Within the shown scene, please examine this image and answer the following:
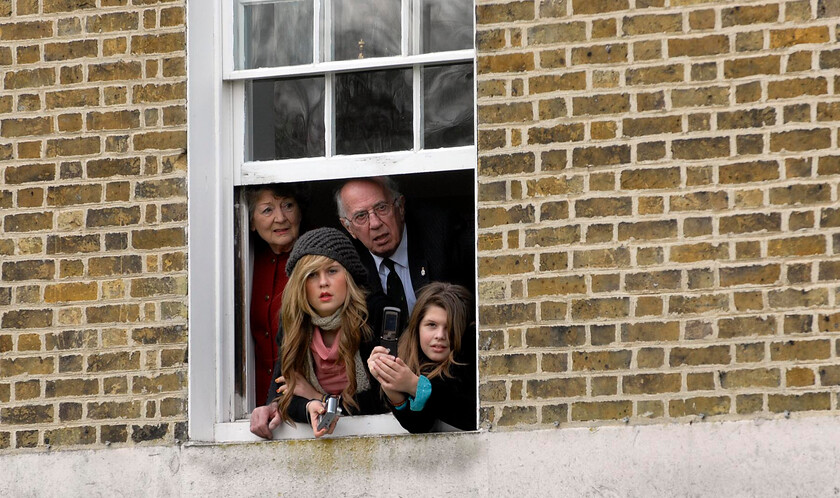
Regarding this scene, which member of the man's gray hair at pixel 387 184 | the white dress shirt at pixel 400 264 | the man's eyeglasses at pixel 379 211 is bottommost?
the white dress shirt at pixel 400 264

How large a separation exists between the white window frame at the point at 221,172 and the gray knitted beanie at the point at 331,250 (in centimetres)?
26

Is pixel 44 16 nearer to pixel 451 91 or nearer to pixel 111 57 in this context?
pixel 111 57

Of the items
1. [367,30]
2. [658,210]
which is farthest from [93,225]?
[658,210]

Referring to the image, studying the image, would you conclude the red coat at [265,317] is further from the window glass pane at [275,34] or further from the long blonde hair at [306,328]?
the window glass pane at [275,34]

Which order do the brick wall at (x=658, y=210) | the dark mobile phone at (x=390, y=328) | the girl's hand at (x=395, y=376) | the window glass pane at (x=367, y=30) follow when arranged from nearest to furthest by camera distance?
the brick wall at (x=658, y=210), the girl's hand at (x=395, y=376), the dark mobile phone at (x=390, y=328), the window glass pane at (x=367, y=30)

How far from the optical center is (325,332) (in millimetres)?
7406

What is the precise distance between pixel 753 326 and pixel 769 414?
1.14ft

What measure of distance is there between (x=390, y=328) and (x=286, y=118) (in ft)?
3.52

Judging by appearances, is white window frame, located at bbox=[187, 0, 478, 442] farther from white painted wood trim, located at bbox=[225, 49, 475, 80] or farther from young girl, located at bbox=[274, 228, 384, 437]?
young girl, located at bbox=[274, 228, 384, 437]

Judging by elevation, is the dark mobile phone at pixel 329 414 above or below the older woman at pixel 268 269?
below

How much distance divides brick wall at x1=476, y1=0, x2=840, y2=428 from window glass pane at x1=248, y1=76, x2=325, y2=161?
0.85 m

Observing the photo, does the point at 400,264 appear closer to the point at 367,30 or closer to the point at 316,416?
the point at 316,416

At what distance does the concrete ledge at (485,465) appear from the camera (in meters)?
6.55

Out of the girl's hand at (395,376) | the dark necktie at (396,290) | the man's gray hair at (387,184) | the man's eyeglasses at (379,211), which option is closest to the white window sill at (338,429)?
the girl's hand at (395,376)
